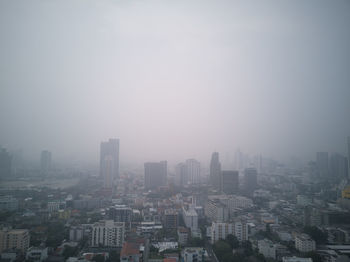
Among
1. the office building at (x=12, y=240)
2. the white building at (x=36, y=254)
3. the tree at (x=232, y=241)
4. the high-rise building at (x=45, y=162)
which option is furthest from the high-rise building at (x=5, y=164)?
the tree at (x=232, y=241)

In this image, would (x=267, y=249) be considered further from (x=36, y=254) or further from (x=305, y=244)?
(x=36, y=254)

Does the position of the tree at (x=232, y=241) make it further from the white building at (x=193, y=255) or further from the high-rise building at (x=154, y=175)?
the high-rise building at (x=154, y=175)

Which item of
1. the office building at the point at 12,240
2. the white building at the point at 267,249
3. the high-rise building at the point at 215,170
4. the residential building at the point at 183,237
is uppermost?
the high-rise building at the point at 215,170

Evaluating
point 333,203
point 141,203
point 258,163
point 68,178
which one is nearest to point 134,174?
point 68,178

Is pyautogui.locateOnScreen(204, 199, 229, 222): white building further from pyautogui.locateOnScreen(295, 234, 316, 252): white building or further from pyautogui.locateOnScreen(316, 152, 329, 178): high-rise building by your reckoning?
pyautogui.locateOnScreen(316, 152, 329, 178): high-rise building

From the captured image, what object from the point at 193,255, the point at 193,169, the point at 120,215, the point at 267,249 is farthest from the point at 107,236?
the point at 193,169

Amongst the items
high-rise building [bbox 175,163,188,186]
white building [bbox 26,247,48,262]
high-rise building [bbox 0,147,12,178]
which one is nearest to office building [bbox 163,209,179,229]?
white building [bbox 26,247,48,262]

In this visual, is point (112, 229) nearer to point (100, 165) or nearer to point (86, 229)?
point (86, 229)
